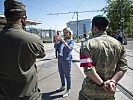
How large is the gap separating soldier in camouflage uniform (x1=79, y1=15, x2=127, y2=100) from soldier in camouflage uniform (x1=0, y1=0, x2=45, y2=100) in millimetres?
543

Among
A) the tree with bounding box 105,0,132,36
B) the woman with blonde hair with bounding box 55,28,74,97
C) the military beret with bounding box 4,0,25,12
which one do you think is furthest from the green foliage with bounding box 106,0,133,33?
the military beret with bounding box 4,0,25,12

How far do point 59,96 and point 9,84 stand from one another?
14.8 feet

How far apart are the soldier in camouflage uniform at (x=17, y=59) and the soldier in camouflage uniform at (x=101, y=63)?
0.54 meters

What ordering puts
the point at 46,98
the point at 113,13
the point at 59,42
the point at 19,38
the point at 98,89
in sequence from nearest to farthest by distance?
the point at 19,38 → the point at 98,89 → the point at 46,98 → the point at 59,42 → the point at 113,13

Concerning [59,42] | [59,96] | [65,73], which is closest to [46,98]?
[59,96]

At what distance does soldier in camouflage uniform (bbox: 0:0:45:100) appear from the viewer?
8.61ft

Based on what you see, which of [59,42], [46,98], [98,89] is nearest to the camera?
[98,89]

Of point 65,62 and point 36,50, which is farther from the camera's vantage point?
point 65,62

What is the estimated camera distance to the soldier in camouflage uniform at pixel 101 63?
2.86m

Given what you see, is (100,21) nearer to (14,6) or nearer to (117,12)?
(14,6)

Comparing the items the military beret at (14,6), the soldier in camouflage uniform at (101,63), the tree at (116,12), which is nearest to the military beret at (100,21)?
the soldier in camouflage uniform at (101,63)

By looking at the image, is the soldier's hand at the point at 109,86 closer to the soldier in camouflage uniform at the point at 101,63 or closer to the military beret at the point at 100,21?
the soldier in camouflage uniform at the point at 101,63

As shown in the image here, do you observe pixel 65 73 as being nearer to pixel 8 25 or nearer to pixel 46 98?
pixel 46 98

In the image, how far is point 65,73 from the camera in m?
7.19
